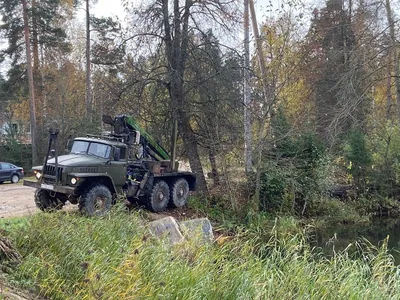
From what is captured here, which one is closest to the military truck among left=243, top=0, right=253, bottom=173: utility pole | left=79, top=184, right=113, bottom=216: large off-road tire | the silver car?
left=79, top=184, right=113, bottom=216: large off-road tire

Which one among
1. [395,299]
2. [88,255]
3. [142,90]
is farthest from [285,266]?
[142,90]

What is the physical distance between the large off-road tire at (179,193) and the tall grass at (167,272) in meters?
5.83

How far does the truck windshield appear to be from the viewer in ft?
35.5

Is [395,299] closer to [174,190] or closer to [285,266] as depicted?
[285,266]

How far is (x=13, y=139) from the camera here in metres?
26.0

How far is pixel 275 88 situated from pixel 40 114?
20434mm

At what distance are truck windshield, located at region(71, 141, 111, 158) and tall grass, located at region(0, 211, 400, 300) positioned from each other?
392cm

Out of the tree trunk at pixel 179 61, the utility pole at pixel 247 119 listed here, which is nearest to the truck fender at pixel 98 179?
the tree trunk at pixel 179 61

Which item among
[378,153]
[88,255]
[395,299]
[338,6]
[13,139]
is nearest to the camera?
[395,299]

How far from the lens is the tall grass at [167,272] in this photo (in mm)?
4945

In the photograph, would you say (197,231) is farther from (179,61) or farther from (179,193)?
(179,61)

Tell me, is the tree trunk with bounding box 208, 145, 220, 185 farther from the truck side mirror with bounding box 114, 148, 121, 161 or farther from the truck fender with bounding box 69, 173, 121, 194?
the truck fender with bounding box 69, 173, 121, 194

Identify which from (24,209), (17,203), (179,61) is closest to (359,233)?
(179,61)

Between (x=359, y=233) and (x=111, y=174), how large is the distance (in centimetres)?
864
